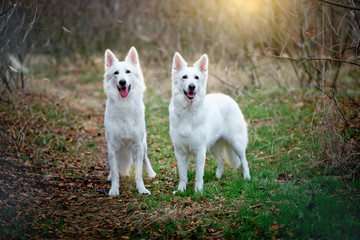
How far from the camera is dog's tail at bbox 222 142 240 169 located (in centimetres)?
518

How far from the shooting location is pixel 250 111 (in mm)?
7789

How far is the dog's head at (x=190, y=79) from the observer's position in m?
4.25

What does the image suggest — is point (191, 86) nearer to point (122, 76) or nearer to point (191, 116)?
point (191, 116)

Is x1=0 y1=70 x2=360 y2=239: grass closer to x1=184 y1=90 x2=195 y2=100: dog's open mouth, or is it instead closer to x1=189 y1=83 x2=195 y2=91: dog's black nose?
x1=184 y1=90 x2=195 y2=100: dog's open mouth

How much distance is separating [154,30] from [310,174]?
43.9 feet

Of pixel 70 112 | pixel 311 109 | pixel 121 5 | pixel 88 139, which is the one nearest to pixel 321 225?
pixel 311 109

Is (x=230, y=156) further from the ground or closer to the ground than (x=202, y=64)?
closer to the ground

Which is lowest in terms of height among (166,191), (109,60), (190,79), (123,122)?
(166,191)

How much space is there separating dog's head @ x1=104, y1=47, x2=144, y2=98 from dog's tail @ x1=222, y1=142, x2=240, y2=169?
1838 mm

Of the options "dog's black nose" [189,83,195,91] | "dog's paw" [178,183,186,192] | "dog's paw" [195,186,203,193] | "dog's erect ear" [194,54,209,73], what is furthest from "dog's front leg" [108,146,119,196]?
"dog's erect ear" [194,54,209,73]

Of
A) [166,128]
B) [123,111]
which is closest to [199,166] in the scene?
[123,111]

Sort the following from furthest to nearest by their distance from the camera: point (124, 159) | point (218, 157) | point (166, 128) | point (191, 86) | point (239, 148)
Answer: point (166, 128) → point (218, 157) → point (239, 148) → point (124, 159) → point (191, 86)

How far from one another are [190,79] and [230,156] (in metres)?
1.71

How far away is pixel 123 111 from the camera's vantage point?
175 inches
